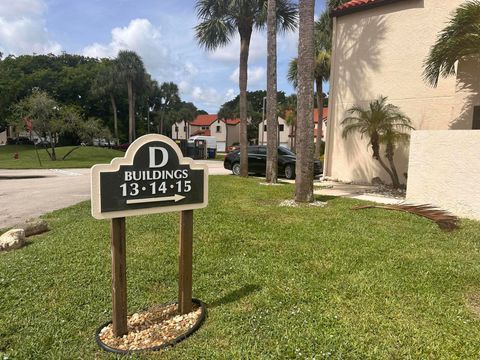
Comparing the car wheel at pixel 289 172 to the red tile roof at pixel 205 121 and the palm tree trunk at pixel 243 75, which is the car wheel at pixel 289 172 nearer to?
the palm tree trunk at pixel 243 75

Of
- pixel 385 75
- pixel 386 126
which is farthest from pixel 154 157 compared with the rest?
pixel 385 75

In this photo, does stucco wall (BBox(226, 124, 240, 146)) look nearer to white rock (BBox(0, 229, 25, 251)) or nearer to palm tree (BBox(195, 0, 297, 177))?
palm tree (BBox(195, 0, 297, 177))

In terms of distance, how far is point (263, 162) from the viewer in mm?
16922

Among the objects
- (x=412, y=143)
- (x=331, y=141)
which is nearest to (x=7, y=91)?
(x=331, y=141)

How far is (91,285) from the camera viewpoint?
3.80 metres

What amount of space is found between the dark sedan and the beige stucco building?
1.92 meters

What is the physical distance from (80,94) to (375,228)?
173 ft

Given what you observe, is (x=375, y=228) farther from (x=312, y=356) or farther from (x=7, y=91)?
(x=7, y=91)

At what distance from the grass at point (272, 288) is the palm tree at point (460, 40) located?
417 cm

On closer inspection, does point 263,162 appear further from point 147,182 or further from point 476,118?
point 147,182

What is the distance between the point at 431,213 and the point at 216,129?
63.9 meters

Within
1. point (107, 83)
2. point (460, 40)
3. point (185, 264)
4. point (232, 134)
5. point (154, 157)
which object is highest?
point (107, 83)

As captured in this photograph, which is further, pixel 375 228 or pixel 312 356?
pixel 375 228

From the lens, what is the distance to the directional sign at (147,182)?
2643 millimetres
